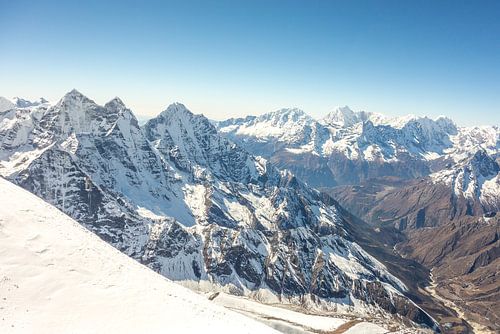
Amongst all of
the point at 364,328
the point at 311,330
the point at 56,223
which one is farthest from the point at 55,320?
the point at 364,328

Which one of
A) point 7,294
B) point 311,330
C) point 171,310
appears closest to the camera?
point 7,294

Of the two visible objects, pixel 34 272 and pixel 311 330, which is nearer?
pixel 34 272

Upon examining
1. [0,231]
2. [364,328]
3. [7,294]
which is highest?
[0,231]

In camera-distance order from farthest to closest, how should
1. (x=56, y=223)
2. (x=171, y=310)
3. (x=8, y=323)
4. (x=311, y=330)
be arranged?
1. (x=311, y=330)
2. (x=56, y=223)
3. (x=171, y=310)
4. (x=8, y=323)

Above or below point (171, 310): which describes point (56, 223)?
above

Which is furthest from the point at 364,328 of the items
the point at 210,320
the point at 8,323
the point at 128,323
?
the point at 8,323

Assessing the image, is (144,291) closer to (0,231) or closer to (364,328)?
(0,231)
